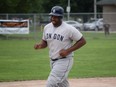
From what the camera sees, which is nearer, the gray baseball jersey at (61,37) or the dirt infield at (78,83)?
the gray baseball jersey at (61,37)

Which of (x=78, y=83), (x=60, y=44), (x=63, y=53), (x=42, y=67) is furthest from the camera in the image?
(x=42, y=67)

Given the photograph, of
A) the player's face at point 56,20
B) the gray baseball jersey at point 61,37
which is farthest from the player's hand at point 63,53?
the player's face at point 56,20

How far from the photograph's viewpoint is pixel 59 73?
8.43 meters

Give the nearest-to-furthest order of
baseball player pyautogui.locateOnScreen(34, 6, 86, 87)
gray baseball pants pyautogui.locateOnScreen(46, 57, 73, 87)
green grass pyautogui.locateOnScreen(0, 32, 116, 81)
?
gray baseball pants pyautogui.locateOnScreen(46, 57, 73, 87)
baseball player pyautogui.locateOnScreen(34, 6, 86, 87)
green grass pyautogui.locateOnScreen(0, 32, 116, 81)

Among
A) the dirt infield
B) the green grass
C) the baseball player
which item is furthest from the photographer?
the green grass

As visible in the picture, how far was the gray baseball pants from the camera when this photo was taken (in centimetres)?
834

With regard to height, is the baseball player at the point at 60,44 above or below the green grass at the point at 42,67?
above

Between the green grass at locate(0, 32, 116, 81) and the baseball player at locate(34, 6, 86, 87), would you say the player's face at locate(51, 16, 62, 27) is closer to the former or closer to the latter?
the baseball player at locate(34, 6, 86, 87)

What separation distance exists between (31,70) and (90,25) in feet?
101

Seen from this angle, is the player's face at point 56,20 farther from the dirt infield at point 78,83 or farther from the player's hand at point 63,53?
the dirt infield at point 78,83

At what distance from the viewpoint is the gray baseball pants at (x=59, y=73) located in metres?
8.34

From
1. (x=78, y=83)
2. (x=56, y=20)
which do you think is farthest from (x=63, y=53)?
(x=78, y=83)

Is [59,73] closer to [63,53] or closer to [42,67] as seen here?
[63,53]

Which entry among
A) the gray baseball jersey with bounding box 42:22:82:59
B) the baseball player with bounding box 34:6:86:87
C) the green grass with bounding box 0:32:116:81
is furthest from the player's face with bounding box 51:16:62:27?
the green grass with bounding box 0:32:116:81
